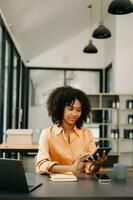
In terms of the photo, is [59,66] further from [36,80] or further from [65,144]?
[65,144]

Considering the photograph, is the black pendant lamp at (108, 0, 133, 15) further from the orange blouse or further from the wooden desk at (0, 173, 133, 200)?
the wooden desk at (0, 173, 133, 200)

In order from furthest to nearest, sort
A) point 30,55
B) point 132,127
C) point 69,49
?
point 69,49 → point 30,55 → point 132,127

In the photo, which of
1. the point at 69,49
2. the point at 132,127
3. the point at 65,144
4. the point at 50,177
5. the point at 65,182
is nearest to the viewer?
the point at 65,182

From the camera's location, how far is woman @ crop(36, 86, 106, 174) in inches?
83.9

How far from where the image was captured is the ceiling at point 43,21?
17.0ft

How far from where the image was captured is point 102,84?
980 cm

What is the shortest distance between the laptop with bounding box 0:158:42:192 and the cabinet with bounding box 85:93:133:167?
6132 millimetres

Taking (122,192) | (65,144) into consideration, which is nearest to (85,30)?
(65,144)

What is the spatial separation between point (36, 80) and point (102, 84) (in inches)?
75.7

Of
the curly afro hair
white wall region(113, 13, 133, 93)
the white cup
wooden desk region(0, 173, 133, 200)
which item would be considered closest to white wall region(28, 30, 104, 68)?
white wall region(113, 13, 133, 93)

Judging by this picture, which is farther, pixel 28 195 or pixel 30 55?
pixel 30 55

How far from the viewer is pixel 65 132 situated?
2.23 meters

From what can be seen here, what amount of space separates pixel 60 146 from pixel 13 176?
2.38ft

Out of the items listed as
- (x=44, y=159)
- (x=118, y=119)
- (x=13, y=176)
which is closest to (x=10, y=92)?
(x=118, y=119)
